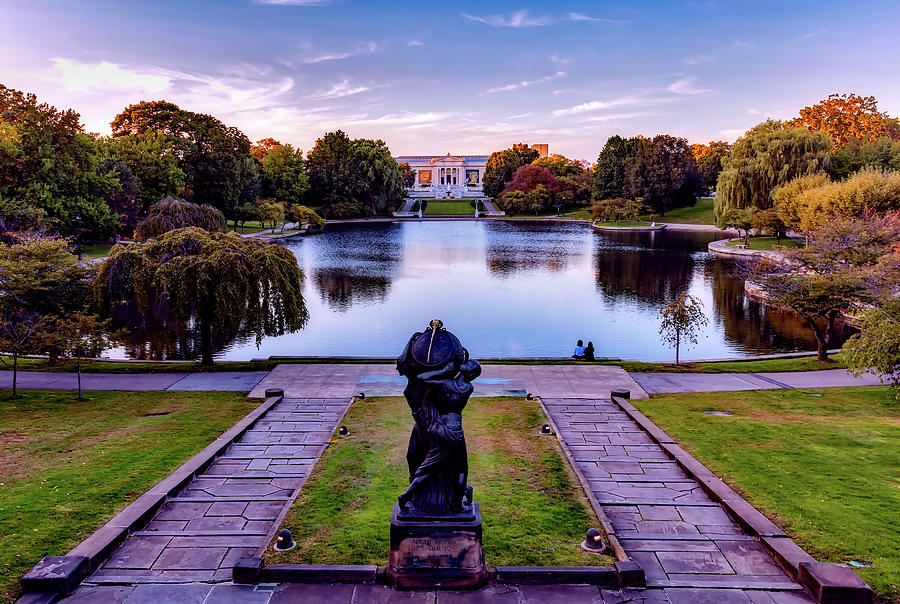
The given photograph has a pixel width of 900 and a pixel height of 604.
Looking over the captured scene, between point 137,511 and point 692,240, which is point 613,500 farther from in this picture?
point 692,240

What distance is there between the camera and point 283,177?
311 feet

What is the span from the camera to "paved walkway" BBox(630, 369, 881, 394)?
1917 cm

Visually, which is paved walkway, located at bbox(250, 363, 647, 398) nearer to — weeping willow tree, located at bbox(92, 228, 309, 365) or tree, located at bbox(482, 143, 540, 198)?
weeping willow tree, located at bbox(92, 228, 309, 365)

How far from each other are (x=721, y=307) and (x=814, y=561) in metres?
29.2

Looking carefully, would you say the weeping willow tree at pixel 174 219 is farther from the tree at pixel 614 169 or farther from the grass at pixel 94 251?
the tree at pixel 614 169

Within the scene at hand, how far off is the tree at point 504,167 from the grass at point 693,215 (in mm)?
36790

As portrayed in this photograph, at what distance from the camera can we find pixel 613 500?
10.4 m

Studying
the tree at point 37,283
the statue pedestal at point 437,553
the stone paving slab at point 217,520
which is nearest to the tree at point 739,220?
the tree at point 37,283

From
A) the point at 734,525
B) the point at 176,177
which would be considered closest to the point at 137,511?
the point at 734,525

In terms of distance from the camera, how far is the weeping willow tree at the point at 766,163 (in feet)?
207

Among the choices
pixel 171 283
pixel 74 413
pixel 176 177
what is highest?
pixel 176 177

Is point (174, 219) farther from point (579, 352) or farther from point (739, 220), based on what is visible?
point (739, 220)

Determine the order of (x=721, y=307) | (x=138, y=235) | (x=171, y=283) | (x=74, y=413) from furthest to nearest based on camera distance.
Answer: (x=138, y=235), (x=721, y=307), (x=171, y=283), (x=74, y=413)

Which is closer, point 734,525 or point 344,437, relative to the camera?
point 734,525
